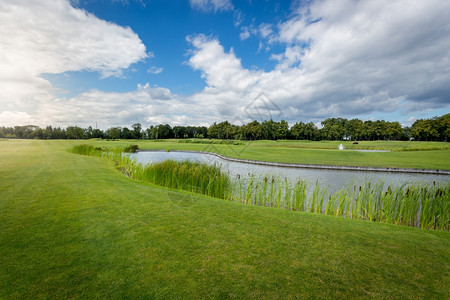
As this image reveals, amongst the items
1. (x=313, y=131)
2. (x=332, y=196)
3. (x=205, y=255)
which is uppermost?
(x=313, y=131)

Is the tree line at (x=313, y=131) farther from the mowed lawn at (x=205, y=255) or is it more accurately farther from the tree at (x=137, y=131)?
the mowed lawn at (x=205, y=255)

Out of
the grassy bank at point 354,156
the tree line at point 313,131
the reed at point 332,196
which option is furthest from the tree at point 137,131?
the reed at point 332,196

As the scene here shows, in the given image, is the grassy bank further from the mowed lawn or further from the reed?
the mowed lawn

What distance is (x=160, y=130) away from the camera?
10575 centimetres

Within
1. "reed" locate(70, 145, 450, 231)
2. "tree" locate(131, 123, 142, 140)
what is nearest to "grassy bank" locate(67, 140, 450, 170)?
"reed" locate(70, 145, 450, 231)

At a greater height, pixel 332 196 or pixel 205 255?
pixel 205 255

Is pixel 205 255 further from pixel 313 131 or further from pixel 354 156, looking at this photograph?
pixel 313 131

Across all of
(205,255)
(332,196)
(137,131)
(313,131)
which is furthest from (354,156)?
(137,131)

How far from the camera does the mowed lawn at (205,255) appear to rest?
2.64 metres

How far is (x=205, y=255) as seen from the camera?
3.33 metres

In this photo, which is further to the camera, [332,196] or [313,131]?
[313,131]

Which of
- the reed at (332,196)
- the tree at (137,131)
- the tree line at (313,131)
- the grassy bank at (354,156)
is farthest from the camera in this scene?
the tree at (137,131)

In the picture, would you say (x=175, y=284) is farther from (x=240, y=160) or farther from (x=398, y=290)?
(x=240, y=160)

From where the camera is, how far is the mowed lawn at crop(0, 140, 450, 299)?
2.64 m
